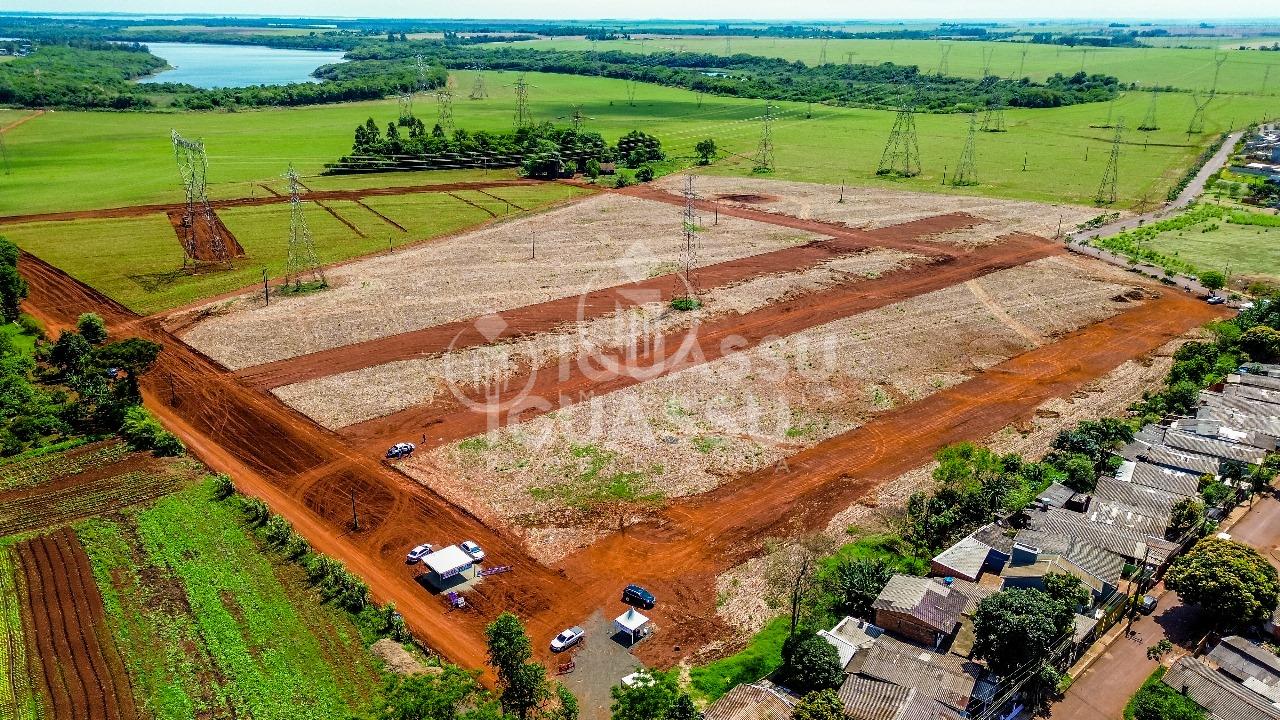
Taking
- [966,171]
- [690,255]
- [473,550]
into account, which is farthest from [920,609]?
[966,171]

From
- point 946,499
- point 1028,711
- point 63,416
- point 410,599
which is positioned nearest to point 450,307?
point 63,416

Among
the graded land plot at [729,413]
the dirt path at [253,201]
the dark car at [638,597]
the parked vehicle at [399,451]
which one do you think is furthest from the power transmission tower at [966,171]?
the dark car at [638,597]

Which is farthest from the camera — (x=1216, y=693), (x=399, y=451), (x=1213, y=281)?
(x=1213, y=281)

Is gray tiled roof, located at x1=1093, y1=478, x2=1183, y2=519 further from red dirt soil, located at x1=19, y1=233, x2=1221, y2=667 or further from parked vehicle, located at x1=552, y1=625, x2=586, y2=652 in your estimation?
parked vehicle, located at x1=552, y1=625, x2=586, y2=652

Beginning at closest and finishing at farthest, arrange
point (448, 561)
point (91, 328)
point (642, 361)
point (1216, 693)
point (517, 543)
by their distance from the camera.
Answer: point (1216, 693) → point (448, 561) → point (517, 543) → point (91, 328) → point (642, 361)

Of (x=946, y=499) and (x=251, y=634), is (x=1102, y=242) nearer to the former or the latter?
(x=946, y=499)

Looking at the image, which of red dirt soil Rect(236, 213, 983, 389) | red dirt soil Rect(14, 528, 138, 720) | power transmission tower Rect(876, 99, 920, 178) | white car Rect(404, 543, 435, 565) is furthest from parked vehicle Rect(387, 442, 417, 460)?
power transmission tower Rect(876, 99, 920, 178)

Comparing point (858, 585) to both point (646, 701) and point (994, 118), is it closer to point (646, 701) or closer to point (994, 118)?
point (646, 701)
